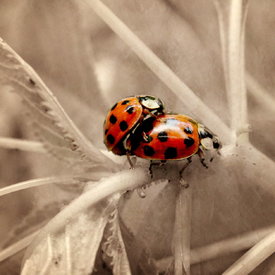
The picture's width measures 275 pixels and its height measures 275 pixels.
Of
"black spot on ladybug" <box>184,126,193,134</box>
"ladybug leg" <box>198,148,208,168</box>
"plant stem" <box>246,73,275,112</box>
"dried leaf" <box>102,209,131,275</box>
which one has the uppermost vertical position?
"plant stem" <box>246,73,275,112</box>

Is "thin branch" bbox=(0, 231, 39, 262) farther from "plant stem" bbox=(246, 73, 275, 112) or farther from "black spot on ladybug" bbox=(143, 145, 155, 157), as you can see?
"plant stem" bbox=(246, 73, 275, 112)

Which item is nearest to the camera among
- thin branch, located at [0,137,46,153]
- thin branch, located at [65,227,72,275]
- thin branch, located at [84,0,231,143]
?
thin branch, located at [65,227,72,275]

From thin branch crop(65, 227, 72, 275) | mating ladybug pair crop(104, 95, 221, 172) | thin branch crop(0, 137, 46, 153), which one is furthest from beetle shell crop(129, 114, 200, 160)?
thin branch crop(0, 137, 46, 153)

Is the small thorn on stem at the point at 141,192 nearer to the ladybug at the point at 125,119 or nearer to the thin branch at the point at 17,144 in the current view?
the ladybug at the point at 125,119

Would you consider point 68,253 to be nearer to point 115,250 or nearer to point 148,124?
point 115,250

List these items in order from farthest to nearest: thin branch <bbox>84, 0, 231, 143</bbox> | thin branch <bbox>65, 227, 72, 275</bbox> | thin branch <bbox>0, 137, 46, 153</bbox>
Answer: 1. thin branch <bbox>0, 137, 46, 153</bbox>
2. thin branch <bbox>84, 0, 231, 143</bbox>
3. thin branch <bbox>65, 227, 72, 275</bbox>

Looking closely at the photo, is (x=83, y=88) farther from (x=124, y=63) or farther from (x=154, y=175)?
(x=154, y=175)

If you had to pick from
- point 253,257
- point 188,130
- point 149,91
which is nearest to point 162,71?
point 149,91
